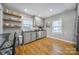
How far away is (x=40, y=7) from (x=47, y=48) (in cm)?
89

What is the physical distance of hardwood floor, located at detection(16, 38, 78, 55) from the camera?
1.80 m

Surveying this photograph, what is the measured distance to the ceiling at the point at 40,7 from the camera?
70.2 inches

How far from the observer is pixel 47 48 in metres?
1.85

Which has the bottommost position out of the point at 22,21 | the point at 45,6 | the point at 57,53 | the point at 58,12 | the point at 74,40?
the point at 57,53

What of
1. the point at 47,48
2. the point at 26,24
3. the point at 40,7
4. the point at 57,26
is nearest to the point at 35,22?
the point at 26,24

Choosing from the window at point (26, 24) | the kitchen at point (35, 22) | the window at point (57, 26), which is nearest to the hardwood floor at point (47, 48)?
the kitchen at point (35, 22)

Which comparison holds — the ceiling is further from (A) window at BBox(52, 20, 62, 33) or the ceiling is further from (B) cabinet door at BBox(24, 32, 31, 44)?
(B) cabinet door at BBox(24, 32, 31, 44)

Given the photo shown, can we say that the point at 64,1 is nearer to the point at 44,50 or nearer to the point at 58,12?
the point at 58,12

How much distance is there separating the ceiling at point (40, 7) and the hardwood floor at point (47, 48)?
2.20 feet

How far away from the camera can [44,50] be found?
6.04 feet

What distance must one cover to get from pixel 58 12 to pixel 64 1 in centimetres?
25

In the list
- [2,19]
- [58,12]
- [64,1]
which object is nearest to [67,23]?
[58,12]

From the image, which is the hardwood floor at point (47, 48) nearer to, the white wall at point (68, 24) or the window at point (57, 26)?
the white wall at point (68, 24)

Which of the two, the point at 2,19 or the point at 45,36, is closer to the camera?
the point at 2,19
